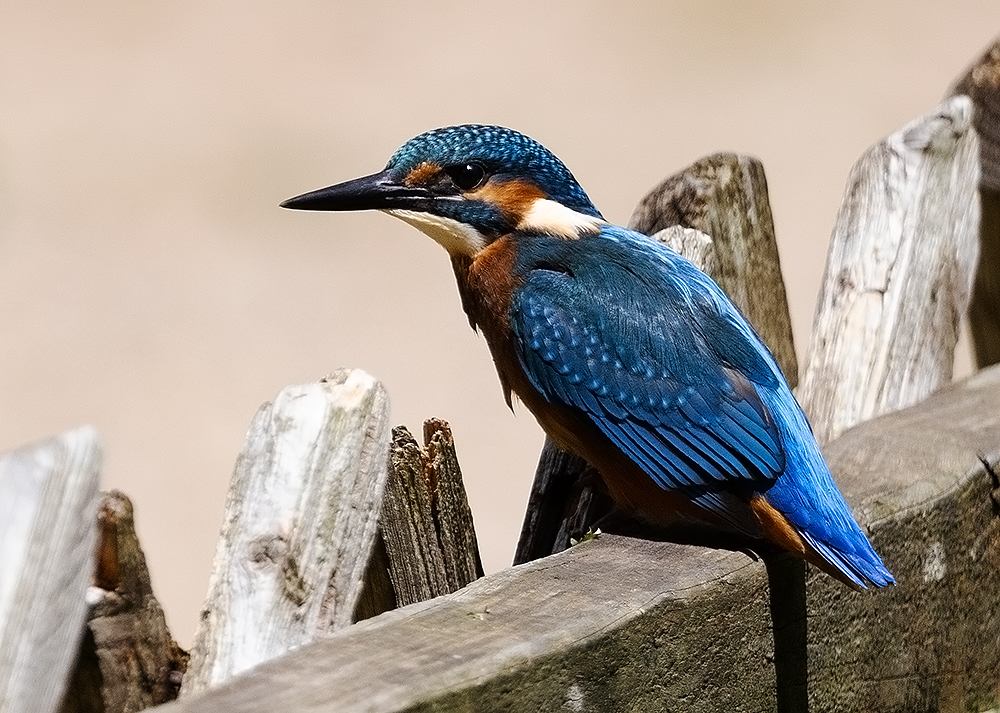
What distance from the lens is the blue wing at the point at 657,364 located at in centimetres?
203

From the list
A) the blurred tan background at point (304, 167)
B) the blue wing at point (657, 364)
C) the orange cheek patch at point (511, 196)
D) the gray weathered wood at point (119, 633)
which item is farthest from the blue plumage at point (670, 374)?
the blurred tan background at point (304, 167)

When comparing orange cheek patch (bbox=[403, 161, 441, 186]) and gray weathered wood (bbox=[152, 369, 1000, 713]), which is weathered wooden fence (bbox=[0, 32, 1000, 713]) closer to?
gray weathered wood (bbox=[152, 369, 1000, 713])

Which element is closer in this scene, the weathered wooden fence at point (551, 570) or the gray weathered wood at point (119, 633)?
the weathered wooden fence at point (551, 570)

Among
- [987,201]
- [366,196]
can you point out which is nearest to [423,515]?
[366,196]

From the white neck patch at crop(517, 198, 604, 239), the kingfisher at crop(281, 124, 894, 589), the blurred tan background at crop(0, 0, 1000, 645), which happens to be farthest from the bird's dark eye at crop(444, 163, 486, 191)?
the blurred tan background at crop(0, 0, 1000, 645)

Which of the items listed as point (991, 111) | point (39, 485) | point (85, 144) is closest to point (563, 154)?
point (85, 144)

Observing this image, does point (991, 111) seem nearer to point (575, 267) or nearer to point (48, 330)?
point (575, 267)

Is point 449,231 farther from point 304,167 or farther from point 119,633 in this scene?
point 304,167

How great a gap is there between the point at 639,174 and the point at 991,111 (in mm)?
4402

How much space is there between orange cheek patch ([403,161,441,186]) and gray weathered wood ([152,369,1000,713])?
68cm

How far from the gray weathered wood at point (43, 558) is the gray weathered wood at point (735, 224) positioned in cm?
130

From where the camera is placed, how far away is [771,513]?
1963 millimetres

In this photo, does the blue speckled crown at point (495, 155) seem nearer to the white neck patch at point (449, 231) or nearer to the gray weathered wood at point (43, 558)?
the white neck patch at point (449, 231)

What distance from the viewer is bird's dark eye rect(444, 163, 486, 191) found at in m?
2.25
